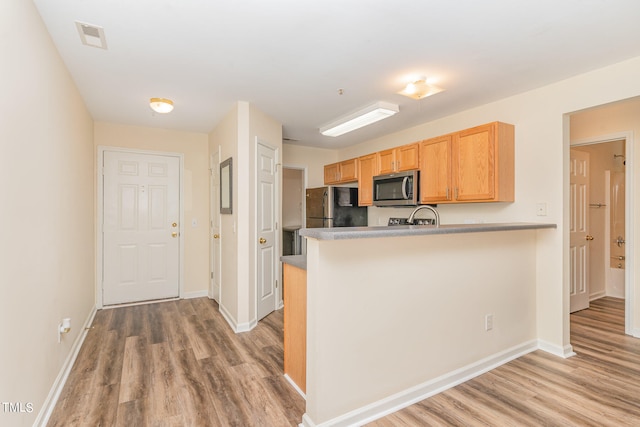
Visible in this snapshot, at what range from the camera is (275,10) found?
1.78m

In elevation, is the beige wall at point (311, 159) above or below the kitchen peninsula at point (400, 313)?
above

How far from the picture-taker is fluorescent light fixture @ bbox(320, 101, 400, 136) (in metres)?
3.01

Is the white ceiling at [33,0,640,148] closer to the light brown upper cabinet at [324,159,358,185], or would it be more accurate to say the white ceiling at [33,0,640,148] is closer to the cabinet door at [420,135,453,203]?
the cabinet door at [420,135,453,203]

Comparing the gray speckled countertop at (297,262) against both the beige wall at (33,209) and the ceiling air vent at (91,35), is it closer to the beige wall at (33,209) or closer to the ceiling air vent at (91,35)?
the beige wall at (33,209)

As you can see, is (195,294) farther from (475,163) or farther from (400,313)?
(475,163)

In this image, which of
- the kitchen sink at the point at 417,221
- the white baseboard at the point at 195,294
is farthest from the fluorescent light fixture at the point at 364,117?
the white baseboard at the point at 195,294

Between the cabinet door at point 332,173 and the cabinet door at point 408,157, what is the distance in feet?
4.41

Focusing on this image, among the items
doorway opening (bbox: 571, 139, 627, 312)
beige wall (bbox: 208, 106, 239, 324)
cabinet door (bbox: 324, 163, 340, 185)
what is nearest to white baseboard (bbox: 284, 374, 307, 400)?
beige wall (bbox: 208, 106, 239, 324)

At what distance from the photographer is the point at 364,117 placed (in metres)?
3.24

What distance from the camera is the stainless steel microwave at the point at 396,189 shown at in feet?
12.5

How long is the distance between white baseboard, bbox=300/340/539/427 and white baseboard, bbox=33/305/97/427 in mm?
1483

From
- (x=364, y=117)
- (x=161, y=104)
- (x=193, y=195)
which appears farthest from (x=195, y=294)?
(x=364, y=117)

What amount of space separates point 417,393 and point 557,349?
155 cm

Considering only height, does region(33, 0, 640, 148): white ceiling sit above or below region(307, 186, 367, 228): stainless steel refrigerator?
above
